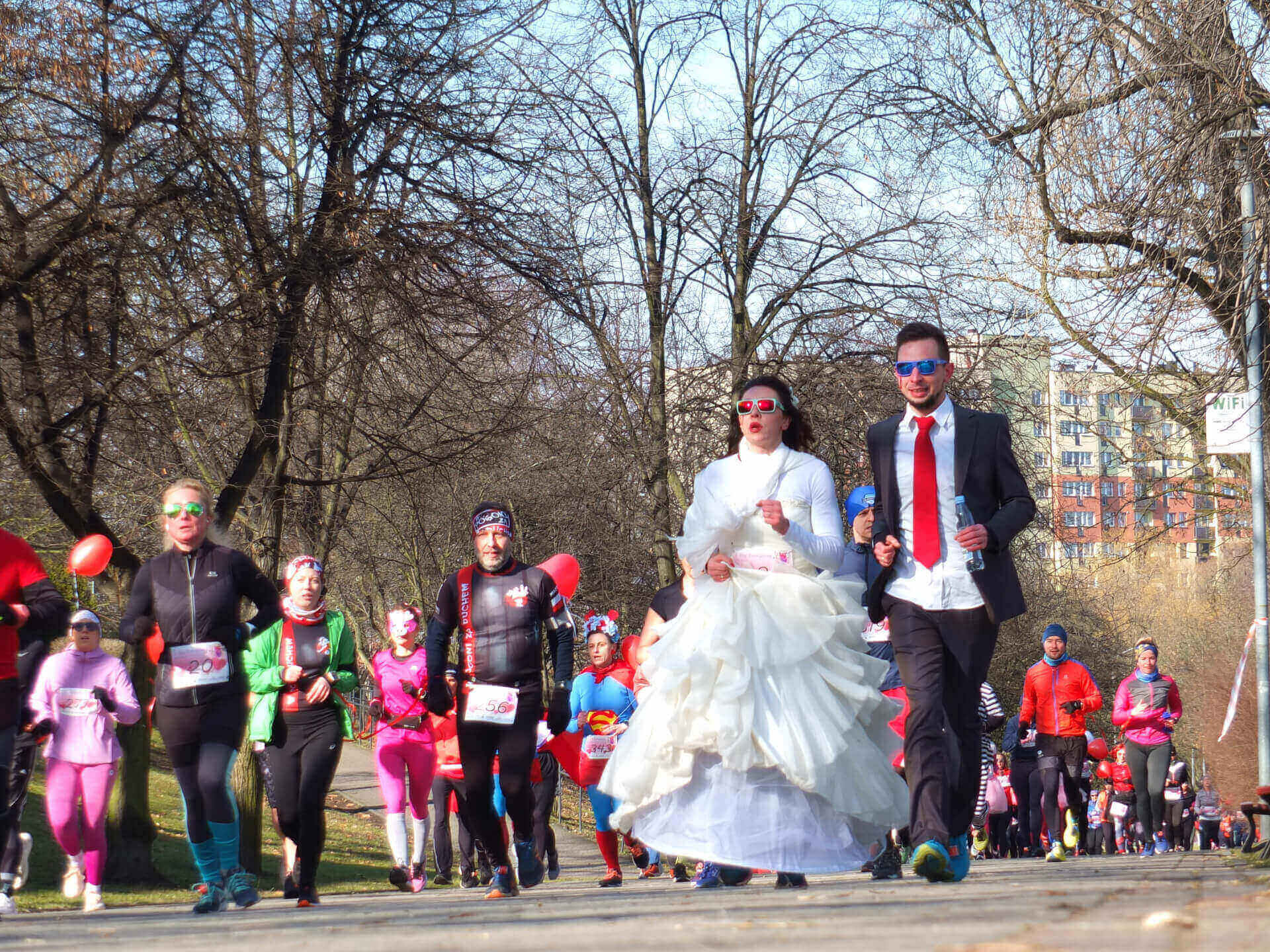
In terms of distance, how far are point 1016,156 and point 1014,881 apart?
8.79 m

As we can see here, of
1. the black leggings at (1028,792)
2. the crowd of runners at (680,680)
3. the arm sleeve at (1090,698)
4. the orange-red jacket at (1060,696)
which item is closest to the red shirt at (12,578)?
the crowd of runners at (680,680)

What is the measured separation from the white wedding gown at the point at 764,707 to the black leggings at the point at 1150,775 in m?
8.71

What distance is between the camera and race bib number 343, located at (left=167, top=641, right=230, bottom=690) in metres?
Answer: 7.57

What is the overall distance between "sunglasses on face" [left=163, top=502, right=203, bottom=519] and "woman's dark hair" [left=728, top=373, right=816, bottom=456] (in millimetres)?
2838

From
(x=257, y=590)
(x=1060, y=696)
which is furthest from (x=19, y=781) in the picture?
(x=1060, y=696)

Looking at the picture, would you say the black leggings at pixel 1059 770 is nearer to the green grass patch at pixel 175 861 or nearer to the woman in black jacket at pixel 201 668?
the green grass patch at pixel 175 861

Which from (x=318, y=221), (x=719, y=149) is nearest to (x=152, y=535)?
(x=318, y=221)

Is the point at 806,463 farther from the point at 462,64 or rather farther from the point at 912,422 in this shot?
the point at 462,64

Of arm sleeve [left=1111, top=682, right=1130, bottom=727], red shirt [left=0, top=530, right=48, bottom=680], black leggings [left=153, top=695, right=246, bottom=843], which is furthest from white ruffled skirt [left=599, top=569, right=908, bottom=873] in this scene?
arm sleeve [left=1111, top=682, right=1130, bottom=727]

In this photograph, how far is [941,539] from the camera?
6156 millimetres

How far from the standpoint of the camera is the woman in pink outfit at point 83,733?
9.49 meters

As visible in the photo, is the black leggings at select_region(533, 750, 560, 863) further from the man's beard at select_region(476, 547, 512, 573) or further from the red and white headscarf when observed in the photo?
the man's beard at select_region(476, 547, 512, 573)

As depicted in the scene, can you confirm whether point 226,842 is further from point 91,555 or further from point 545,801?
point 545,801

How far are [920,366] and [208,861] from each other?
4415mm
